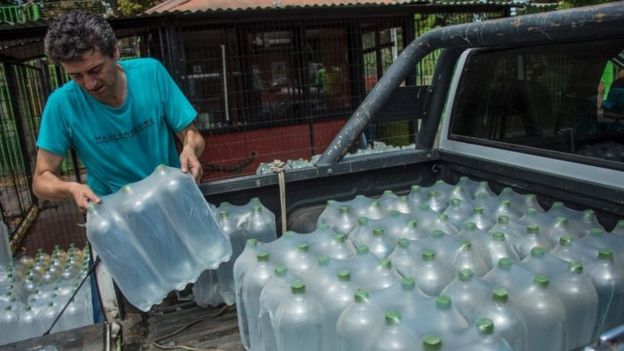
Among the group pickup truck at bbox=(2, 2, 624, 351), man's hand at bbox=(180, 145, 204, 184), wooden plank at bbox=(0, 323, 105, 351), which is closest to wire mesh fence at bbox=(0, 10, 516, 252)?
pickup truck at bbox=(2, 2, 624, 351)

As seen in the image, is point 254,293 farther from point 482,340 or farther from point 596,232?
point 596,232

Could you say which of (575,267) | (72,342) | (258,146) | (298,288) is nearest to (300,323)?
(298,288)

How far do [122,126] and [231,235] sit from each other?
2.52ft

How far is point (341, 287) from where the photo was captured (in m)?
1.70

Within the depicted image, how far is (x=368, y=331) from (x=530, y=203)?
1.40 metres

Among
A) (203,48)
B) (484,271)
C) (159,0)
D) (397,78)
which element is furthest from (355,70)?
(159,0)

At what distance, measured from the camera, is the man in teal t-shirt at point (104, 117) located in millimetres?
2100

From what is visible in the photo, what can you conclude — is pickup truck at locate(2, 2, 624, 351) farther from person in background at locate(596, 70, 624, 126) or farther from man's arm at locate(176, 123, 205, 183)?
man's arm at locate(176, 123, 205, 183)

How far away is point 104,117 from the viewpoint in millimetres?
2359

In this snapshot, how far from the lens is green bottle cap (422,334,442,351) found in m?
1.28

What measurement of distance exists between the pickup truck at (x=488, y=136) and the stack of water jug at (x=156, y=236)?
0.23 meters

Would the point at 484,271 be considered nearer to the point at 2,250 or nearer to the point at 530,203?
the point at 530,203

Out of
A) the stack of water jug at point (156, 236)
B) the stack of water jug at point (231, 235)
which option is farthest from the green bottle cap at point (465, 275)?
the stack of water jug at point (231, 235)

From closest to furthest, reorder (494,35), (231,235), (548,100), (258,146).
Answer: (494,35)
(231,235)
(548,100)
(258,146)
